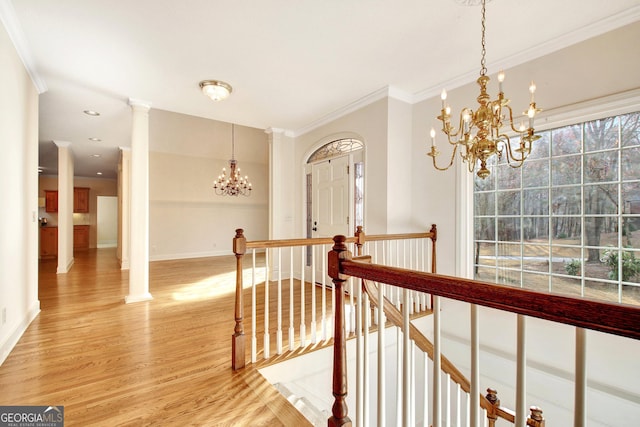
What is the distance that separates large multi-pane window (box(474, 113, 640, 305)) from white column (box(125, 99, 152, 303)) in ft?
13.6

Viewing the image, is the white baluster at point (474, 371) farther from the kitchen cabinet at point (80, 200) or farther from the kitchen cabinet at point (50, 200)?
the kitchen cabinet at point (80, 200)

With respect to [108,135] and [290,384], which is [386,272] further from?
[108,135]

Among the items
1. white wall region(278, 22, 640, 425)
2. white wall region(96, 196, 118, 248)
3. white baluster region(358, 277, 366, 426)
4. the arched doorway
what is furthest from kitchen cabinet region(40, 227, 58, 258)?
white baluster region(358, 277, 366, 426)

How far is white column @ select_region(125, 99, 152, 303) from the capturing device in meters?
3.59

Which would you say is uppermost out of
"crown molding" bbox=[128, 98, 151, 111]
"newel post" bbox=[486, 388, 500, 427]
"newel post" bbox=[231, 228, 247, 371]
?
"crown molding" bbox=[128, 98, 151, 111]

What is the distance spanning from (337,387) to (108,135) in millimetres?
6052

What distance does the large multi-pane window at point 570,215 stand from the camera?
226 cm

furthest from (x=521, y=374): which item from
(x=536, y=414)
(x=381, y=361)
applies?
(x=536, y=414)

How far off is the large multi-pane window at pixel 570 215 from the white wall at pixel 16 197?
4.26 meters

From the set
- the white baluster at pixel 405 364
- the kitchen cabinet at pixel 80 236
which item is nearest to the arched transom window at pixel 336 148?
the white baluster at pixel 405 364

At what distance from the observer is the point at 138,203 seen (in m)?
3.62

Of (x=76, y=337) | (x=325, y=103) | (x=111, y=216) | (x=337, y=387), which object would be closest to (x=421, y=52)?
(x=325, y=103)

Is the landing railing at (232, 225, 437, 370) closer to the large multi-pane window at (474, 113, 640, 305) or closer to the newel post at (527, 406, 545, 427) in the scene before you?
the large multi-pane window at (474, 113, 640, 305)

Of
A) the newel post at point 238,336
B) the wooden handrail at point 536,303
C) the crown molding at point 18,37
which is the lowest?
the newel post at point 238,336
